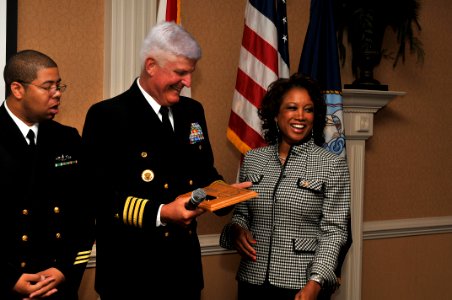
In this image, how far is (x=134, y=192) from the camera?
2.07 m

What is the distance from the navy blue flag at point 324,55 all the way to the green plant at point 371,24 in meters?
0.48

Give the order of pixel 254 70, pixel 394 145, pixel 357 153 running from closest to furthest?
1. pixel 254 70
2. pixel 357 153
3. pixel 394 145

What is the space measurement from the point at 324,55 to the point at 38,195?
1782mm

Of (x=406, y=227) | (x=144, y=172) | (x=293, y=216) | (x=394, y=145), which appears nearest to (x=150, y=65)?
(x=144, y=172)

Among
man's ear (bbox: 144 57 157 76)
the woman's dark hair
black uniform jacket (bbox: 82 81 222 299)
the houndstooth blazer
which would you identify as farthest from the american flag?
man's ear (bbox: 144 57 157 76)

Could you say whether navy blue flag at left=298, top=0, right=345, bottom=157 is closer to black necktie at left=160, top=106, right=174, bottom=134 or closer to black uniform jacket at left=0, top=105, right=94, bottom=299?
black necktie at left=160, top=106, right=174, bottom=134

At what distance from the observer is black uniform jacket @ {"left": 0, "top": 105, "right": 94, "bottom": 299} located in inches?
79.6

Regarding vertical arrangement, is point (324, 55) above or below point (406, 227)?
above

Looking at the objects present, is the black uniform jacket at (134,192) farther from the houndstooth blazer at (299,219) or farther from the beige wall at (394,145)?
the beige wall at (394,145)

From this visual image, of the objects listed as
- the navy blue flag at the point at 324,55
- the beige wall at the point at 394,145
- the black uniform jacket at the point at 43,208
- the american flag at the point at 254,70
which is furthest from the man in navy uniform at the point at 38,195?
the navy blue flag at the point at 324,55

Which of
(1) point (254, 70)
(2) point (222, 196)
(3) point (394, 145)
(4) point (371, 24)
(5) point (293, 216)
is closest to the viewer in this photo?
(2) point (222, 196)

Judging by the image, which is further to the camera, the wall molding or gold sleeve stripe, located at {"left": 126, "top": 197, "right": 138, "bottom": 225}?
the wall molding

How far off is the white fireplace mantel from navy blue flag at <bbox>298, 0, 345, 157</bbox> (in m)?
0.43

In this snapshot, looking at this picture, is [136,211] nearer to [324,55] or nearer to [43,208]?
[43,208]
